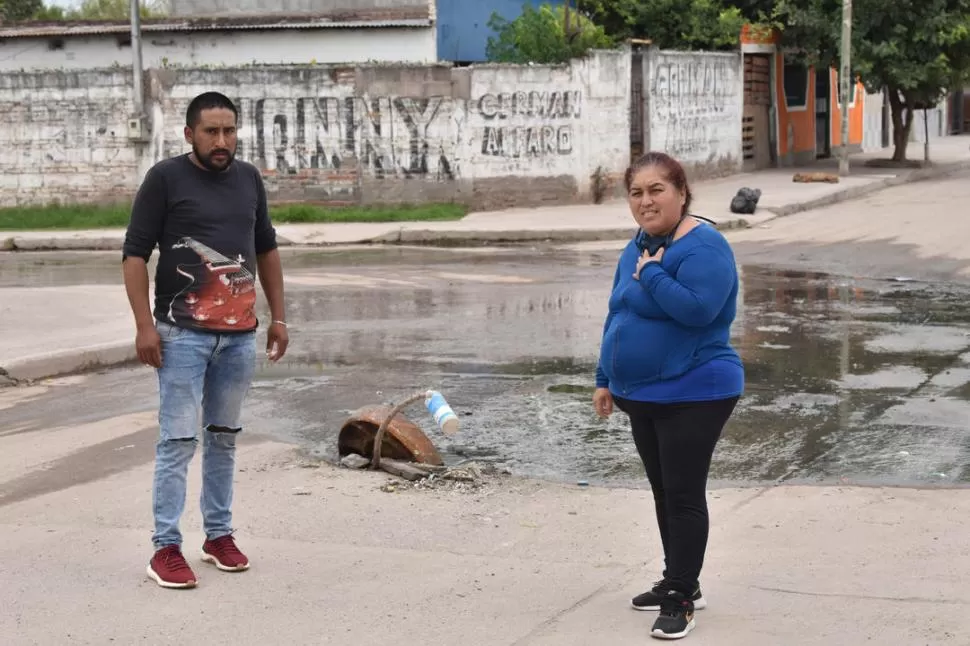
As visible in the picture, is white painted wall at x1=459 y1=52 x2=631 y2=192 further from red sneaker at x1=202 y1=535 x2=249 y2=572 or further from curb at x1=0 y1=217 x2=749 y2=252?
red sneaker at x1=202 y1=535 x2=249 y2=572

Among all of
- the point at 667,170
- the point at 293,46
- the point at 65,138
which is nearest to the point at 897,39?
the point at 293,46

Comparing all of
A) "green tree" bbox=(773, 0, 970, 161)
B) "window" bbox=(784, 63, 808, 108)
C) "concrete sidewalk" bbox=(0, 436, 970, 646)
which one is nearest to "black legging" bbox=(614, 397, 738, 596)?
"concrete sidewalk" bbox=(0, 436, 970, 646)

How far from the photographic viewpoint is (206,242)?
5.35 meters

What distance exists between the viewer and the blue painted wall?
100 feet

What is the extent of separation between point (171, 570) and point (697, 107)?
2488 cm

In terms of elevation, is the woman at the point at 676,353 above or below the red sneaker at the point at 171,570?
above

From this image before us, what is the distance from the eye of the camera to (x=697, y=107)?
28.9m

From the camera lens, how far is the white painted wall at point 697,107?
87.9 feet

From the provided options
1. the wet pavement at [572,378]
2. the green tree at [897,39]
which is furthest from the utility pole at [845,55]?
the wet pavement at [572,378]

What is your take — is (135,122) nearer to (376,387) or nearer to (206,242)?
(376,387)

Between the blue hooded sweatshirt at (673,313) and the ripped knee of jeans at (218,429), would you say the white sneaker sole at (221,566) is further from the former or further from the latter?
the blue hooded sweatshirt at (673,313)

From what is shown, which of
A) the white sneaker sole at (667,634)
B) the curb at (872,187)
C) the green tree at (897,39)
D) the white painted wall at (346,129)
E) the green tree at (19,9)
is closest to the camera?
the white sneaker sole at (667,634)

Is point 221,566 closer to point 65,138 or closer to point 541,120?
point 541,120

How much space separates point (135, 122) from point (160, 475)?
19.2m
